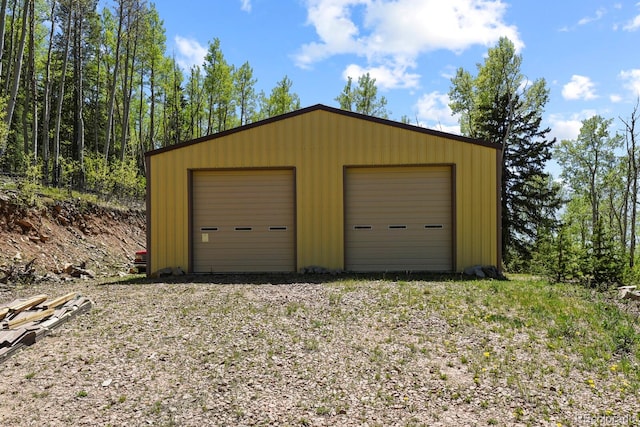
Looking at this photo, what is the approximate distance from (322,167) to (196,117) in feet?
77.8

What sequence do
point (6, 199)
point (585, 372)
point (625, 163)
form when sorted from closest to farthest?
point (585, 372)
point (6, 199)
point (625, 163)

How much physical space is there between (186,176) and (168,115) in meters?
22.7

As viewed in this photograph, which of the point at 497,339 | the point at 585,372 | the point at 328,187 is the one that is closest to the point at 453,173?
the point at 328,187

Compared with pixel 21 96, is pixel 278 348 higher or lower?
lower

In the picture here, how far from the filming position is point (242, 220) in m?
9.59

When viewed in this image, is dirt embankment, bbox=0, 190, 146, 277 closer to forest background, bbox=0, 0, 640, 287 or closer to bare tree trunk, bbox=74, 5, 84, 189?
forest background, bbox=0, 0, 640, 287

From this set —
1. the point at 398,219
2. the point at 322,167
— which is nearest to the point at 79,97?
the point at 322,167

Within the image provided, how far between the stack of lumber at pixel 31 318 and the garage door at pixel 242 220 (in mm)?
3656

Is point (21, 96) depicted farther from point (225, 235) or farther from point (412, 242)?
point (412, 242)

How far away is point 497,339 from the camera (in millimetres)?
4477

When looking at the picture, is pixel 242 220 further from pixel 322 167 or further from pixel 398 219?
pixel 398 219

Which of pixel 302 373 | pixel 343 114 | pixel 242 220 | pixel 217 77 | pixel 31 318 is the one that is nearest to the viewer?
pixel 302 373

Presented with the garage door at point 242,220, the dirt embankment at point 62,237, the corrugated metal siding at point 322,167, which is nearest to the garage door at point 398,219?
the corrugated metal siding at point 322,167

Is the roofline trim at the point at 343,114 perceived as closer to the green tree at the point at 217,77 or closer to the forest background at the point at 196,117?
the forest background at the point at 196,117
